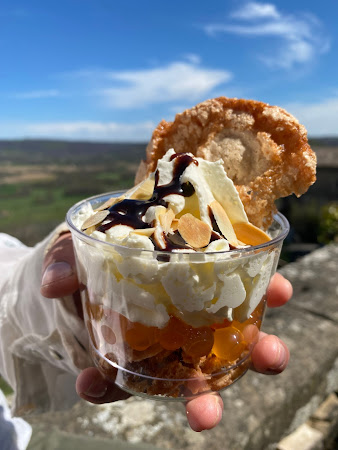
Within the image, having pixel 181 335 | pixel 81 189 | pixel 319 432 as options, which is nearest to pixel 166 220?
pixel 181 335

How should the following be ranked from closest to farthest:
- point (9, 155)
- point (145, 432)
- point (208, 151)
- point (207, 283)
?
point (207, 283) < point (208, 151) < point (145, 432) < point (9, 155)

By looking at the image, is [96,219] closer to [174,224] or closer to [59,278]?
[174,224]

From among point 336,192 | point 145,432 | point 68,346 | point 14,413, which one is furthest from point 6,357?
point 336,192

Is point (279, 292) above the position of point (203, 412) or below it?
above

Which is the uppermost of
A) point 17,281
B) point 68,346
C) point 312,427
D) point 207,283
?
point 207,283

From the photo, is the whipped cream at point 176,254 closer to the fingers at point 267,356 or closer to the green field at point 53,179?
the fingers at point 267,356

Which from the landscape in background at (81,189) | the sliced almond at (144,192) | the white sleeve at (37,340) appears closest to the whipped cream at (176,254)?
the sliced almond at (144,192)

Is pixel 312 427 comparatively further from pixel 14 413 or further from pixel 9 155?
pixel 9 155
